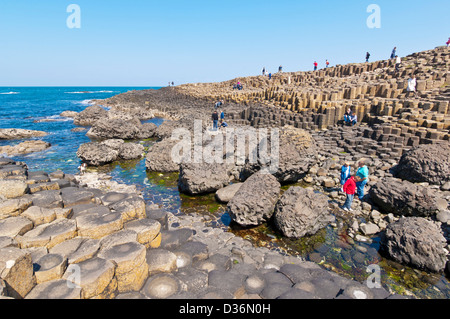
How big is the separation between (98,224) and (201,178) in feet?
18.3

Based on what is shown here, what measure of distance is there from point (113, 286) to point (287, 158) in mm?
8302

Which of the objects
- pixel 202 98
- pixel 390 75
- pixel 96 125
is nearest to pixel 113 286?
pixel 96 125

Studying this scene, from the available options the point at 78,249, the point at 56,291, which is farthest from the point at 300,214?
the point at 56,291

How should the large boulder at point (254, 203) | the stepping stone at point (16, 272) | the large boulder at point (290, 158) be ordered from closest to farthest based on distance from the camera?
the stepping stone at point (16, 272)
the large boulder at point (254, 203)
the large boulder at point (290, 158)

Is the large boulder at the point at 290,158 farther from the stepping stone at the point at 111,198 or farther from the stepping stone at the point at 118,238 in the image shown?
the stepping stone at the point at 118,238

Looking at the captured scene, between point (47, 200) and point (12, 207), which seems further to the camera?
point (47, 200)

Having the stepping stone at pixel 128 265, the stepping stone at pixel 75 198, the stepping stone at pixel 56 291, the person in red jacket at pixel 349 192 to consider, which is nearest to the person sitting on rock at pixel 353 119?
the person in red jacket at pixel 349 192

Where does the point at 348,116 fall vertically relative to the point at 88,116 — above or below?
above

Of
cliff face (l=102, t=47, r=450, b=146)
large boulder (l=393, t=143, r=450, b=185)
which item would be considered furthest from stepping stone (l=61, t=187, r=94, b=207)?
cliff face (l=102, t=47, r=450, b=146)

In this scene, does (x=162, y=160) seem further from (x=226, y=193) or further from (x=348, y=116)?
(x=348, y=116)

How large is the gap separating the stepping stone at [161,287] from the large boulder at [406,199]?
294 inches

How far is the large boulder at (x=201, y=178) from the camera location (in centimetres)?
1012

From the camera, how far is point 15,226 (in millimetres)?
4500

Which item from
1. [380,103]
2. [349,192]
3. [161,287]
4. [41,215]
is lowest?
[161,287]
